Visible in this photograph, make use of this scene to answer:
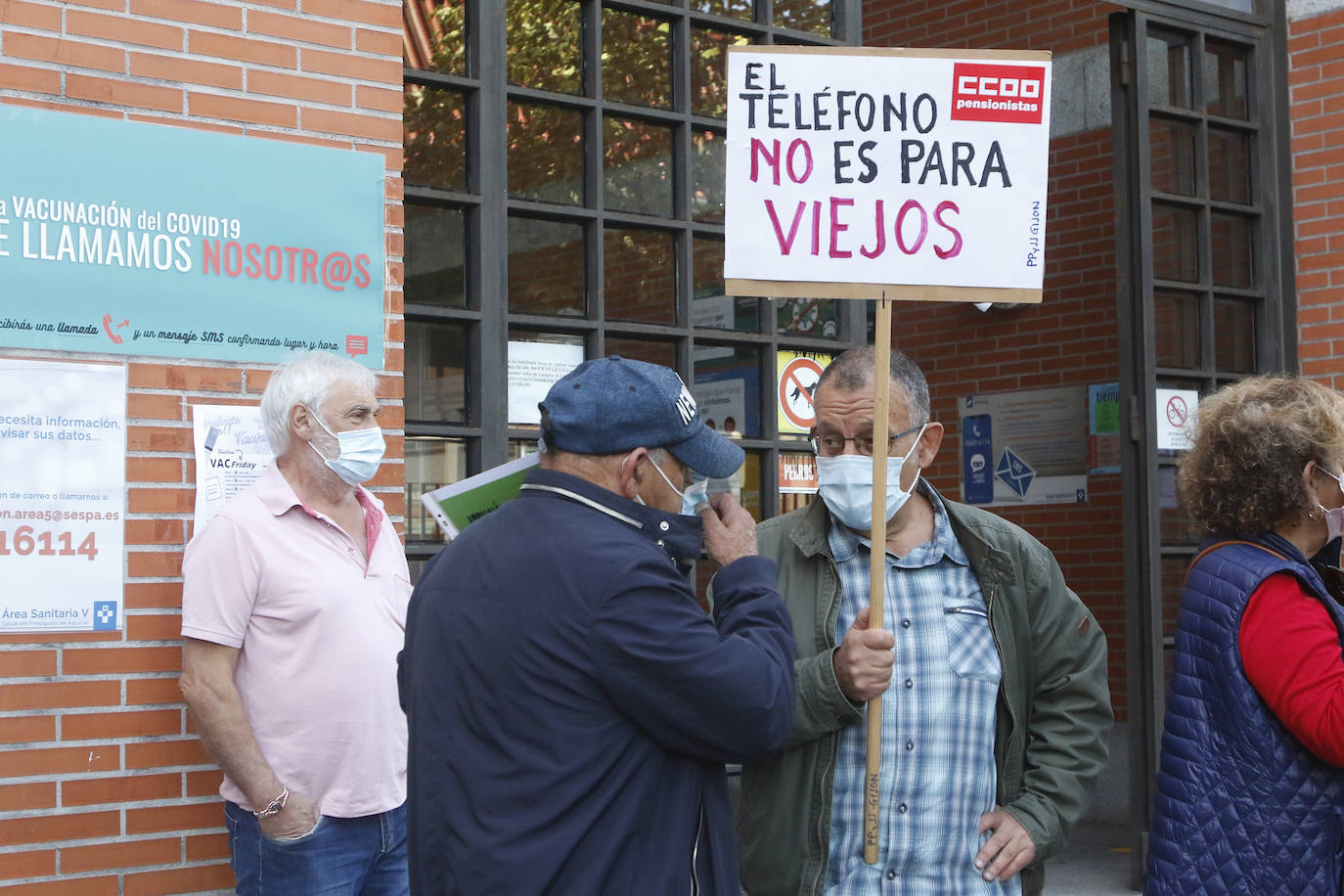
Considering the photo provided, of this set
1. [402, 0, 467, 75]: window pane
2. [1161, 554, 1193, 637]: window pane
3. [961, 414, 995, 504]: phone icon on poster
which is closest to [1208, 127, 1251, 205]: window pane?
[1161, 554, 1193, 637]: window pane

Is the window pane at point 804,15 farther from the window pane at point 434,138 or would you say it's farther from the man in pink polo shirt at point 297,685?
the man in pink polo shirt at point 297,685

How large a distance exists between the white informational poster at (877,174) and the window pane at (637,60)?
2.02 metres

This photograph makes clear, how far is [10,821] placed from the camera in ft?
11.5

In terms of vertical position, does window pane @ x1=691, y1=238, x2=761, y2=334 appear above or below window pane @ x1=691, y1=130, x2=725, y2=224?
below

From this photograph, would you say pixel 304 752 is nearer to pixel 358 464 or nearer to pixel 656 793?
pixel 358 464

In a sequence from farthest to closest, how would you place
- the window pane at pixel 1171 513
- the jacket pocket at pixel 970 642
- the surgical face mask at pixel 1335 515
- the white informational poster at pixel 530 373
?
the window pane at pixel 1171 513
the white informational poster at pixel 530 373
the surgical face mask at pixel 1335 515
the jacket pocket at pixel 970 642

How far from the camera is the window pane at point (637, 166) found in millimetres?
4879

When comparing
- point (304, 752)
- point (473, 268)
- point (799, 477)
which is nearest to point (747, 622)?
point (304, 752)

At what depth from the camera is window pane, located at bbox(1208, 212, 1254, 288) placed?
673 cm

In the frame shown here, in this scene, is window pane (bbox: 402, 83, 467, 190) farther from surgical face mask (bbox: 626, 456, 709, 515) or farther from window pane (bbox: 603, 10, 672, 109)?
surgical face mask (bbox: 626, 456, 709, 515)

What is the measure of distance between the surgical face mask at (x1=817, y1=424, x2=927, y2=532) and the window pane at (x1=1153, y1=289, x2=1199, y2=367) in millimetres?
3913

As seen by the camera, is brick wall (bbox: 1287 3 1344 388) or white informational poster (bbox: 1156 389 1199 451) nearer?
white informational poster (bbox: 1156 389 1199 451)

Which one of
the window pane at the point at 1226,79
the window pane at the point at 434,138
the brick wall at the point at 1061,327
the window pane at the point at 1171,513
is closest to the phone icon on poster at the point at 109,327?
the window pane at the point at 434,138

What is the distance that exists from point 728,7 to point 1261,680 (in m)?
3.32
